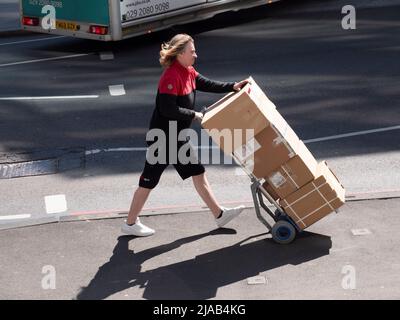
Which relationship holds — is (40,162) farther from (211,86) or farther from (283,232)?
(283,232)

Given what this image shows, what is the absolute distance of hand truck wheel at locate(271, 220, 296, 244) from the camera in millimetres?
9695

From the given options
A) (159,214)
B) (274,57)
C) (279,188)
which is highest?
(279,188)

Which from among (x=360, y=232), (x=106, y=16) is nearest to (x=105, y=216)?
(x=360, y=232)

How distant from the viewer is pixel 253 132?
372 inches

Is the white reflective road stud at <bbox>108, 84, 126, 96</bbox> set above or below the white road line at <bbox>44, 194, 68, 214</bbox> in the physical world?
below

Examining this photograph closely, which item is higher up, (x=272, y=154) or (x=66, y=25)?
(x=272, y=154)

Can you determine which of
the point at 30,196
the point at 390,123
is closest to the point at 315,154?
the point at 390,123

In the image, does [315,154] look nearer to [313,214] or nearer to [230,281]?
[313,214]

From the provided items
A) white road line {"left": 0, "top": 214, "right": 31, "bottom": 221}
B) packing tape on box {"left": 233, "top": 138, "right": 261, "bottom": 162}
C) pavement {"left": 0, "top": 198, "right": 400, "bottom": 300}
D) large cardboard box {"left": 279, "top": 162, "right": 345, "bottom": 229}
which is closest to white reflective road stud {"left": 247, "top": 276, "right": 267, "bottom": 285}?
pavement {"left": 0, "top": 198, "right": 400, "bottom": 300}

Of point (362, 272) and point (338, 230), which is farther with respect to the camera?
point (338, 230)

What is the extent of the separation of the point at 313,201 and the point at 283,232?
43cm

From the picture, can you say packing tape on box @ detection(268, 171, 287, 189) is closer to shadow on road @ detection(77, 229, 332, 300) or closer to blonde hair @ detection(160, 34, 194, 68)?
shadow on road @ detection(77, 229, 332, 300)

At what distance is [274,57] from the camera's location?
18125mm
